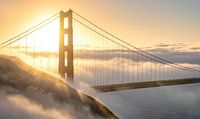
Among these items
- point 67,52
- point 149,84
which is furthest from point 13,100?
point 149,84

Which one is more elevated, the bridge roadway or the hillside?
the hillside

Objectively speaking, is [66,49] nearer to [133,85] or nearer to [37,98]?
[133,85]

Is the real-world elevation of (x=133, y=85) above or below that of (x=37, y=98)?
below

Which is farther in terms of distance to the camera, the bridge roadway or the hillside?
the bridge roadway

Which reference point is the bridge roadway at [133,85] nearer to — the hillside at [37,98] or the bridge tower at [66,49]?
the bridge tower at [66,49]

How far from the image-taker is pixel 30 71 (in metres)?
10.7

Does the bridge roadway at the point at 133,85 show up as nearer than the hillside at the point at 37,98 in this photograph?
No

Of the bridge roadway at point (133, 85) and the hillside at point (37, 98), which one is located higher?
the hillside at point (37, 98)

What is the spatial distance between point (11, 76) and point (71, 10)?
1676 inches

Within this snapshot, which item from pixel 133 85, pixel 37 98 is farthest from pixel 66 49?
pixel 37 98

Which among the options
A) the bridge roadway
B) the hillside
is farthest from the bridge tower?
the hillside

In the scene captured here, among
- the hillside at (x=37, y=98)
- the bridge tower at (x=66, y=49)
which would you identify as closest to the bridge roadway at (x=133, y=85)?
the bridge tower at (x=66, y=49)

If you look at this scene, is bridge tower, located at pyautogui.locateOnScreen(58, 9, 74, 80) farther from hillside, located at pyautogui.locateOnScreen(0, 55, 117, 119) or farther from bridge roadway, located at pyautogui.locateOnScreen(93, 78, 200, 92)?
hillside, located at pyautogui.locateOnScreen(0, 55, 117, 119)

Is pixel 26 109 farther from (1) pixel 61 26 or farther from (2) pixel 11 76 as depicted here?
(1) pixel 61 26
